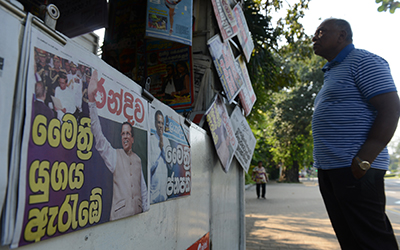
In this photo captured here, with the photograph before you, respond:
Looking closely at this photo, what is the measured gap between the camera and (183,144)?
69.9 inches

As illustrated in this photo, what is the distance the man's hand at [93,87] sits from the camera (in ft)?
2.96

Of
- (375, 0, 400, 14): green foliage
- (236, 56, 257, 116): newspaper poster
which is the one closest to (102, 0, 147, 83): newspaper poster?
(236, 56, 257, 116): newspaper poster

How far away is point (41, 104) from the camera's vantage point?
707 millimetres

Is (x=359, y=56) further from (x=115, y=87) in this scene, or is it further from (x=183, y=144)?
(x=115, y=87)

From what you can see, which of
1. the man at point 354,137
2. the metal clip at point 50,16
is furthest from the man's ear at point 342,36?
the metal clip at point 50,16

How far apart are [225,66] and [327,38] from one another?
1066 mm

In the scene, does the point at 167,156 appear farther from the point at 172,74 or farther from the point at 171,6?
the point at 171,6

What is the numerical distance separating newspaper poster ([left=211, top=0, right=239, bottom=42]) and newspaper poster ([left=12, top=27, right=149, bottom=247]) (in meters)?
2.03

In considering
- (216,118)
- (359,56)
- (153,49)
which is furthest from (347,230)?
(153,49)

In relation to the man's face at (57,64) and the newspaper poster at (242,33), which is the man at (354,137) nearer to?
the newspaper poster at (242,33)

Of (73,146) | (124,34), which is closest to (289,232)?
(124,34)

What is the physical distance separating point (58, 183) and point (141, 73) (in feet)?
7.30

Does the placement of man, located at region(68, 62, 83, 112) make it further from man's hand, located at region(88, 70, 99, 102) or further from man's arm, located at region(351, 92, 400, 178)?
man's arm, located at region(351, 92, 400, 178)

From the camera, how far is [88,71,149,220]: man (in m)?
0.91
